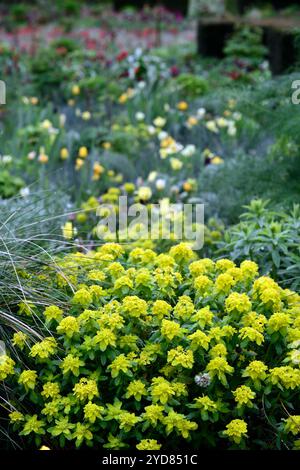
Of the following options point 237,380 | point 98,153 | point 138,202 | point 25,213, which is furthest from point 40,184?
point 237,380

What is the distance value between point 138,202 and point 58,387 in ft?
6.86

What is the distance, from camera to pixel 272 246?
10.6 feet

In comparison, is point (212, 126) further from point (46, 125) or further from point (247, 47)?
point (247, 47)

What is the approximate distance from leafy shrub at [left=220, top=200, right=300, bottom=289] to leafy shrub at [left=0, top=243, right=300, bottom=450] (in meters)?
0.47

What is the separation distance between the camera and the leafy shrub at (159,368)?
2.40 meters

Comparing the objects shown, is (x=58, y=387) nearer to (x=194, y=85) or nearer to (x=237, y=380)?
(x=237, y=380)

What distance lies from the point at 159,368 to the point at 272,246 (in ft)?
2.98

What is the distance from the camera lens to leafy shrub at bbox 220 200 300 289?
323cm

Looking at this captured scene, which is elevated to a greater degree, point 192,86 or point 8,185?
point 192,86

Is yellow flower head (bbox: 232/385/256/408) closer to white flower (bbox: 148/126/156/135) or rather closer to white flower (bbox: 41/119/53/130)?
white flower (bbox: 148/126/156/135)

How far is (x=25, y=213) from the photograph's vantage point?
3.21 meters

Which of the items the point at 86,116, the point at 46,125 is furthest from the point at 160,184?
the point at 86,116

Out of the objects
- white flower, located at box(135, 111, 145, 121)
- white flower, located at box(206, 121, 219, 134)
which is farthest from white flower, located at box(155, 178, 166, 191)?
white flower, located at box(135, 111, 145, 121)

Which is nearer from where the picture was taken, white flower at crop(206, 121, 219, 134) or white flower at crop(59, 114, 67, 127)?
white flower at crop(206, 121, 219, 134)
